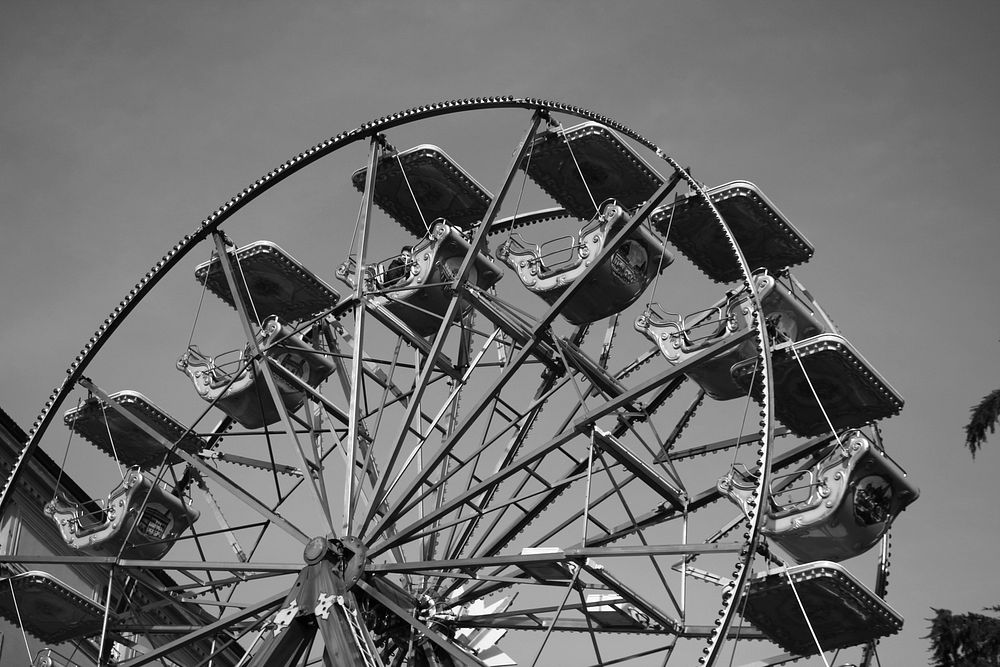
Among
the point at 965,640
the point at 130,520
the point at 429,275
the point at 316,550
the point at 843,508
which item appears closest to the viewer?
the point at 316,550

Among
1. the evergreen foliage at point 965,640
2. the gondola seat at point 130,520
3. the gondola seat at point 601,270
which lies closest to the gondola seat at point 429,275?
A: the gondola seat at point 601,270

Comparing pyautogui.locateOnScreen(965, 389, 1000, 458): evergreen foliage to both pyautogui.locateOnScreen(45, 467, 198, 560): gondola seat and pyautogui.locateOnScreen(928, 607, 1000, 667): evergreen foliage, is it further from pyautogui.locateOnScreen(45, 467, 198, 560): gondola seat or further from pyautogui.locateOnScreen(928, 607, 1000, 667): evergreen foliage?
pyautogui.locateOnScreen(45, 467, 198, 560): gondola seat

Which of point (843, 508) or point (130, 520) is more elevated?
point (130, 520)

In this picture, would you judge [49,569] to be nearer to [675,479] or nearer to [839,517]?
[675,479]

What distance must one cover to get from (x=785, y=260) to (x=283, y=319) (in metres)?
7.20

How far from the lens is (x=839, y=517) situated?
1677 centimetres

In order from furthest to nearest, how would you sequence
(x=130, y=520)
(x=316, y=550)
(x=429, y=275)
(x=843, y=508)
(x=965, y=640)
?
(x=965, y=640)
(x=130, y=520)
(x=429, y=275)
(x=843, y=508)
(x=316, y=550)

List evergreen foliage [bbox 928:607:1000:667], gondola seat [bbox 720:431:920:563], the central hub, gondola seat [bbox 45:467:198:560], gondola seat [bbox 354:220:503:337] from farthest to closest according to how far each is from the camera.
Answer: evergreen foliage [bbox 928:607:1000:667], gondola seat [bbox 45:467:198:560], gondola seat [bbox 354:220:503:337], gondola seat [bbox 720:431:920:563], the central hub

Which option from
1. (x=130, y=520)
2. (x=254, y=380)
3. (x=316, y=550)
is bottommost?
(x=316, y=550)

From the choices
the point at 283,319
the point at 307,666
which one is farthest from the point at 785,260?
the point at 307,666

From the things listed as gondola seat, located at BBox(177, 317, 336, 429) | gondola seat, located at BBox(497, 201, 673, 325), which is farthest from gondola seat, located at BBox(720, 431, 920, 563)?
gondola seat, located at BBox(177, 317, 336, 429)

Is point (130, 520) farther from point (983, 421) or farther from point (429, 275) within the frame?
point (983, 421)

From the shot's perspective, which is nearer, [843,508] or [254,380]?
[843,508]

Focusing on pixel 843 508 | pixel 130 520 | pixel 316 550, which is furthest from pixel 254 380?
pixel 843 508
